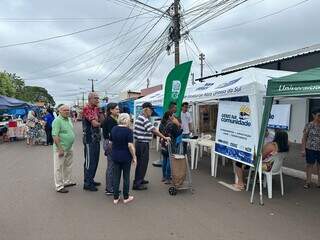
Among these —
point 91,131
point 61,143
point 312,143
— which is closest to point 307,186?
point 312,143

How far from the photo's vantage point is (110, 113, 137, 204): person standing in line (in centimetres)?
654

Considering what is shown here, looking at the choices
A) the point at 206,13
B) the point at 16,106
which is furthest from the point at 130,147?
the point at 16,106

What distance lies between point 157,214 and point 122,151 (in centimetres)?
130

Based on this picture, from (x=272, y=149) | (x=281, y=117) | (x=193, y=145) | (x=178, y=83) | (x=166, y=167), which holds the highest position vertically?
(x=178, y=83)

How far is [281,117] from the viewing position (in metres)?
16.6

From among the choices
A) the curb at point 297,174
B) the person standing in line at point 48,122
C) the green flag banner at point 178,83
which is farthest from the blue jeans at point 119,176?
the person standing in line at point 48,122

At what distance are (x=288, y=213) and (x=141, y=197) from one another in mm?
2720

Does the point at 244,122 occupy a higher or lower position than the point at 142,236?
higher

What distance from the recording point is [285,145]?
293 inches

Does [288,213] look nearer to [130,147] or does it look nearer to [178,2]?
[130,147]

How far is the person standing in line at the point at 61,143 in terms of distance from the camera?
7.35 metres

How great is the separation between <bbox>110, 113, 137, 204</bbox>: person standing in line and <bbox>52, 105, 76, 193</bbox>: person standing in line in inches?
52.8

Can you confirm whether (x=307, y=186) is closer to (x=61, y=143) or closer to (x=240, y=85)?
(x=240, y=85)

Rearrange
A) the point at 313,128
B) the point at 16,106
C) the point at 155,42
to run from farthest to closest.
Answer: the point at 16,106 < the point at 155,42 < the point at 313,128
